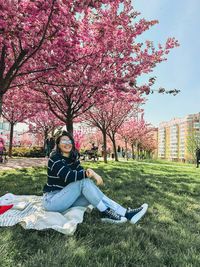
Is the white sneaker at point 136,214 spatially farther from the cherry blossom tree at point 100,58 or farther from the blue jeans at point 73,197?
the cherry blossom tree at point 100,58

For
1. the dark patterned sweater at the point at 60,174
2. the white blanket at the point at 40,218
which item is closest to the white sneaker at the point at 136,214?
the white blanket at the point at 40,218

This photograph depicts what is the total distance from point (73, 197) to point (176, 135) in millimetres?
150615

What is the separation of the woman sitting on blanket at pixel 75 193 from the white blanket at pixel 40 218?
14 cm

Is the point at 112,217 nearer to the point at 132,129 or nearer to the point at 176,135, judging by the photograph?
the point at 132,129

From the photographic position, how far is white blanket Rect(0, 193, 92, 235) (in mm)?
2135

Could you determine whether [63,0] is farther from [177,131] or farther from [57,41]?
[177,131]

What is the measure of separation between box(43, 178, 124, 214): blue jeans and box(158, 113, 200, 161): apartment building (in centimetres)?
12099

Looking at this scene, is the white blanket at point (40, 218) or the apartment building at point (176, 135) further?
the apartment building at point (176, 135)

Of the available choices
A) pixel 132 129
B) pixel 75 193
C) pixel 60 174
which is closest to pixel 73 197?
pixel 75 193

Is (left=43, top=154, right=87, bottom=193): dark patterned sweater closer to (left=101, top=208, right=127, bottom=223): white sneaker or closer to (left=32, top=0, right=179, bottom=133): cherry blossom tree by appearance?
(left=101, top=208, right=127, bottom=223): white sneaker

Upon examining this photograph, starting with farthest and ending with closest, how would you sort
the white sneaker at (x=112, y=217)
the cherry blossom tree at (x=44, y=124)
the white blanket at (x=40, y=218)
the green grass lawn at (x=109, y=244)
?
the cherry blossom tree at (x=44, y=124) < the white sneaker at (x=112, y=217) < the white blanket at (x=40, y=218) < the green grass lawn at (x=109, y=244)

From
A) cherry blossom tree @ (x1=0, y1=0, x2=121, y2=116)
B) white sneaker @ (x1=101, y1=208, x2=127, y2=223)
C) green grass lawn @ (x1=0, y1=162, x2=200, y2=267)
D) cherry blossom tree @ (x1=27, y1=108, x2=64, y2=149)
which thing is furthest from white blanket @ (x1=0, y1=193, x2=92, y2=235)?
cherry blossom tree @ (x1=27, y1=108, x2=64, y2=149)

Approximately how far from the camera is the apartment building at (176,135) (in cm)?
11975

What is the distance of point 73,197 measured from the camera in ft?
8.67
